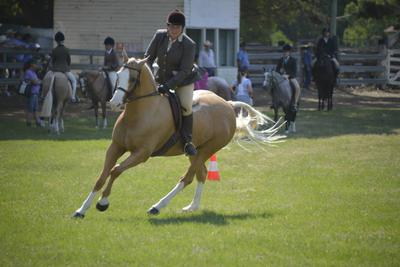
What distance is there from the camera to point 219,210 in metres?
11.6

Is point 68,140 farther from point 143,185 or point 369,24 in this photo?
point 369,24

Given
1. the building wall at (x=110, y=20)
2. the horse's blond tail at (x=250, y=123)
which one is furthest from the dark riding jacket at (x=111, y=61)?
the horse's blond tail at (x=250, y=123)

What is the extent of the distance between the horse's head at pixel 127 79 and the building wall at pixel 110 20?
26055 millimetres

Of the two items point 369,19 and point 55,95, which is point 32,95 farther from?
point 369,19

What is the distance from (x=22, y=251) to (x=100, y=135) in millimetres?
14003

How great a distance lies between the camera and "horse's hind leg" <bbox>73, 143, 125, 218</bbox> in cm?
1038

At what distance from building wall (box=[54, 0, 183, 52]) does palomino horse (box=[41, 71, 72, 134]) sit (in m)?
13.9

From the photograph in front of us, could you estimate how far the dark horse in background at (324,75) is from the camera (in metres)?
30.8

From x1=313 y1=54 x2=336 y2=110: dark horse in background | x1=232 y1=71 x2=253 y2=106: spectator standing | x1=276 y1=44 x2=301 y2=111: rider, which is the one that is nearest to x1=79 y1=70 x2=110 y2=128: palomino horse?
x1=232 y1=71 x2=253 y2=106: spectator standing

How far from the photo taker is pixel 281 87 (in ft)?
82.4

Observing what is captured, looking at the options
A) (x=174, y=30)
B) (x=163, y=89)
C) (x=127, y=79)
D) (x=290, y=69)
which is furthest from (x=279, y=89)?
(x=127, y=79)

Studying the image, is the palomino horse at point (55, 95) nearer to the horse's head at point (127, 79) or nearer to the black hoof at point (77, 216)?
the horse's head at point (127, 79)

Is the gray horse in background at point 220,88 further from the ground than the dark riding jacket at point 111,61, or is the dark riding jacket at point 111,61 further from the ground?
the dark riding jacket at point 111,61

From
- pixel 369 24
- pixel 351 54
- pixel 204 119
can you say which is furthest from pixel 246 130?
pixel 369 24
